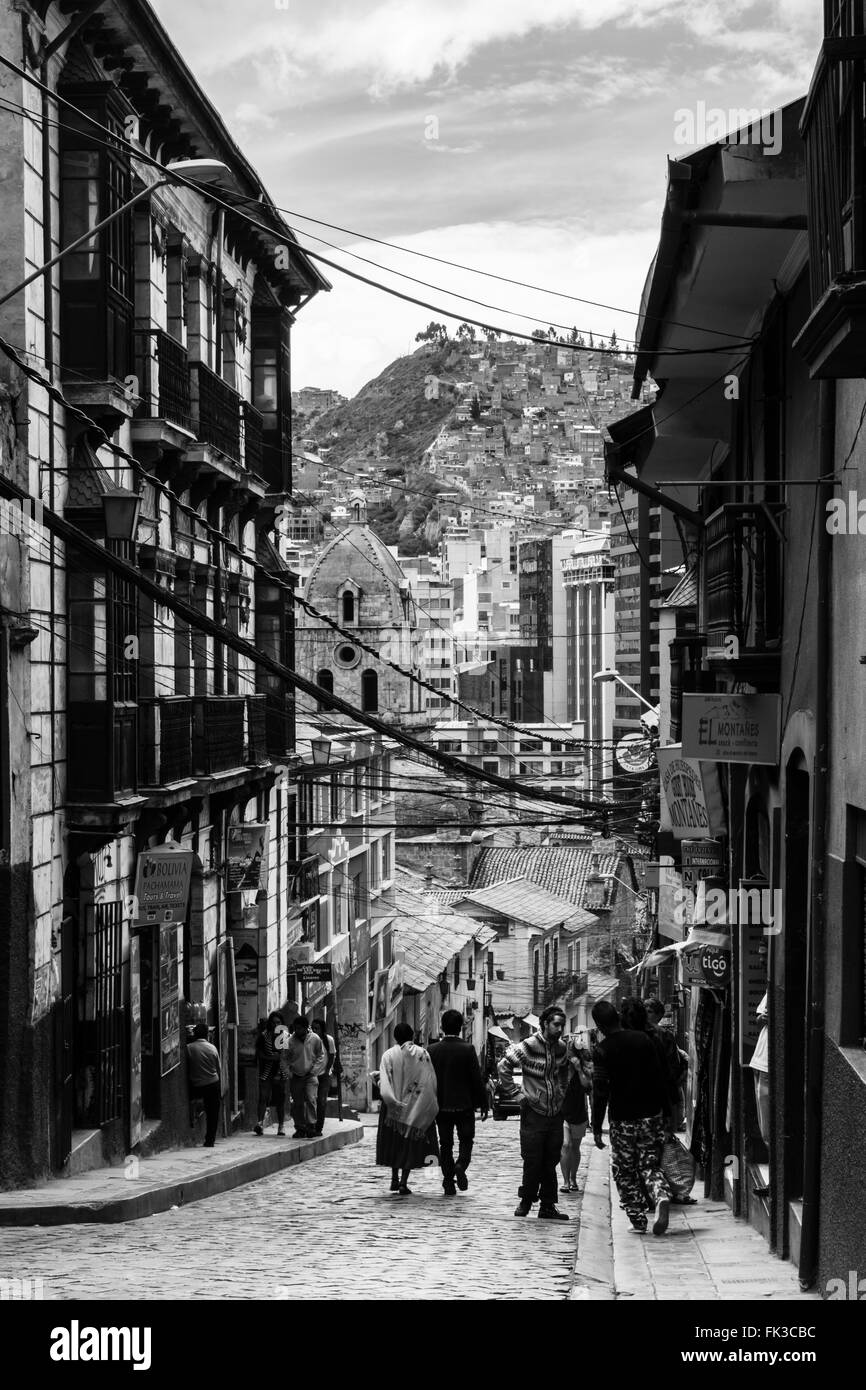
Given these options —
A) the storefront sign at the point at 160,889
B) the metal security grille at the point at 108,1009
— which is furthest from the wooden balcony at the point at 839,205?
the storefront sign at the point at 160,889

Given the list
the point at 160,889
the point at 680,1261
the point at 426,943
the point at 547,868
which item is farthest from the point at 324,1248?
the point at 547,868

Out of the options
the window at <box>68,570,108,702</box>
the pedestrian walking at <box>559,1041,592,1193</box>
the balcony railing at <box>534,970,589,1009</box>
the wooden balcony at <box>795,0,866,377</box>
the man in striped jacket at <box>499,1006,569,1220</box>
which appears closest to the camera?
the wooden balcony at <box>795,0,866,377</box>

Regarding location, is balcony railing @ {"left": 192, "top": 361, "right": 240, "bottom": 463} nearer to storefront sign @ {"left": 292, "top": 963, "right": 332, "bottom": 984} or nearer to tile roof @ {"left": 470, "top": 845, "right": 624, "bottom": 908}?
storefront sign @ {"left": 292, "top": 963, "right": 332, "bottom": 984}

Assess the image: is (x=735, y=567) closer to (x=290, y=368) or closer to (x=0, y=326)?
(x=0, y=326)

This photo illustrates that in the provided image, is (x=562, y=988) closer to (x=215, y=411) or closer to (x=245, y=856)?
(x=245, y=856)

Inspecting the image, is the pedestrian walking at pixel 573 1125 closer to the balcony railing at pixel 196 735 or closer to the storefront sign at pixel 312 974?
the balcony railing at pixel 196 735

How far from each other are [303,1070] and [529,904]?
56415 mm

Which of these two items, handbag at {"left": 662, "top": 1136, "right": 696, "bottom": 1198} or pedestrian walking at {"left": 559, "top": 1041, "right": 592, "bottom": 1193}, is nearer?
handbag at {"left": 662, "top": 1136, "right": 696, "bottom": 1198}

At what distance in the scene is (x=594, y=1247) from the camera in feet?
36.2

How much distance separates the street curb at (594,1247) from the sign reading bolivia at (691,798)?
3.18 meters

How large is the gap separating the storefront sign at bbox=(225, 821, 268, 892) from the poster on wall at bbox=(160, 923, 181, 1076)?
392 cm

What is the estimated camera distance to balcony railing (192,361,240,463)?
69.6ft

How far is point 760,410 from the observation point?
12703 millimetres

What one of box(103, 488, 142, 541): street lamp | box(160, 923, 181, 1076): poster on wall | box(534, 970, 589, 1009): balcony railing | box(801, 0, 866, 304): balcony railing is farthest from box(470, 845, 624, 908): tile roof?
box(801, 0, 866, 304): balcony railing
